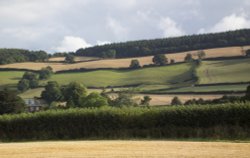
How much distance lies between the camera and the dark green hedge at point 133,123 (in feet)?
142

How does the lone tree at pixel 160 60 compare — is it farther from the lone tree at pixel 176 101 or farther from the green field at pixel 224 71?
the lone tree at pixel 176 101

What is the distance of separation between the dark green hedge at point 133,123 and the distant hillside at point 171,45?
111227 millimetres

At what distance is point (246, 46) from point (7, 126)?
364ft

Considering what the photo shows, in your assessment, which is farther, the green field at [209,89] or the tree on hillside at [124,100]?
the tree on hillside at [124,100]

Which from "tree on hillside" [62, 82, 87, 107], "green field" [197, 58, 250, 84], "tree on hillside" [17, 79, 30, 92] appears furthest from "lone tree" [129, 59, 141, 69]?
"tree on hillside" [62, 82, 87, 107]

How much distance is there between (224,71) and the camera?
392 feet

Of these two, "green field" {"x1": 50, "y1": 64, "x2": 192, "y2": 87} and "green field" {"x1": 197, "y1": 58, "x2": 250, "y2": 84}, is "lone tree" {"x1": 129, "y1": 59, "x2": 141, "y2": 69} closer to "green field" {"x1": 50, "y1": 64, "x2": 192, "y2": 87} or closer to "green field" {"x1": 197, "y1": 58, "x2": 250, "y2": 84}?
"green field" {"x1": 50, "y1": 64, "x2": 192, "y2": 87}

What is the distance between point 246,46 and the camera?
146625 millimetres

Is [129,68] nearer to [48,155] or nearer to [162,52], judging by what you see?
[162,52]

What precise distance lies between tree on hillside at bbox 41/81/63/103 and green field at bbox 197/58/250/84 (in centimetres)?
3610

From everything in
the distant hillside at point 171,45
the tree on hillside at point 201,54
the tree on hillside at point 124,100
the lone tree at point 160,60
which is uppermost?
the distant hillside at point 171,45

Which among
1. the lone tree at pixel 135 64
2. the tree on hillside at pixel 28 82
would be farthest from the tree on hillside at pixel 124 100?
the lone tree at pixel 135 64

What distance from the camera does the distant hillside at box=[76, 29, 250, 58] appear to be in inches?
6251

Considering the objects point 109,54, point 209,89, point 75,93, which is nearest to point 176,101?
point 209,89
